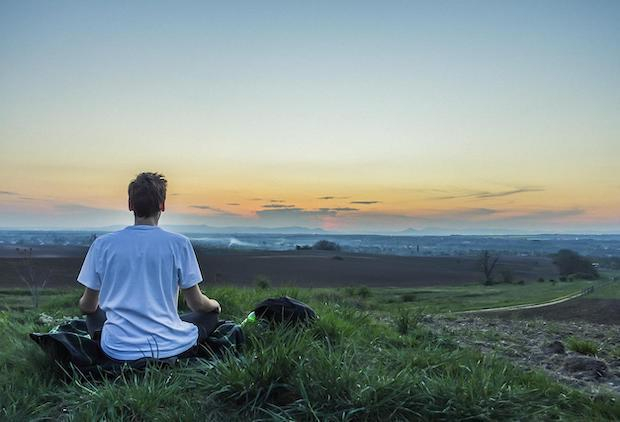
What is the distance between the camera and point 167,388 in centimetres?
363

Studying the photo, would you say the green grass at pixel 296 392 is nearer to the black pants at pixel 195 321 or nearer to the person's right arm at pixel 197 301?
the black pants at pixel 195 321

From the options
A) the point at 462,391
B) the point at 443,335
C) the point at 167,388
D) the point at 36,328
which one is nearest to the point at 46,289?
the point at 36,328

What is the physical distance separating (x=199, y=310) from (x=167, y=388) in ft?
3.27

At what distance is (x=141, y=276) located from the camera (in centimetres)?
412

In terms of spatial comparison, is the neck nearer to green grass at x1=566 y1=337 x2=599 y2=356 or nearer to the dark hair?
the dark hair

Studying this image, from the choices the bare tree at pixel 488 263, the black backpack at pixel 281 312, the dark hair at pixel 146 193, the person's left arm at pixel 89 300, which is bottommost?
the bare tree at pixel 488 263

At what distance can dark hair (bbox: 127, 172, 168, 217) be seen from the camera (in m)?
4.16

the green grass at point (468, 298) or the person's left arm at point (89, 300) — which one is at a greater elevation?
the person's left arm at point (89, 300)

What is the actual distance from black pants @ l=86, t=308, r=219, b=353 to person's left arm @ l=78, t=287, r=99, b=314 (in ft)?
0.54

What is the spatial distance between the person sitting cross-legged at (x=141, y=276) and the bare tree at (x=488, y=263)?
33154 mm

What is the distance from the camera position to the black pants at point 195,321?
4613 millimetres

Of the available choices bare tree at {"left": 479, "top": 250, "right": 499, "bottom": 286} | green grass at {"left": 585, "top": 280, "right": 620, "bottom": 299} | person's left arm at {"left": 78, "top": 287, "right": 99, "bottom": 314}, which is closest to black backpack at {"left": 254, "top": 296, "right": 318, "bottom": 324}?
person's left arm at {"left": 78, "top": 287, "right": 99, "bottom": 314}

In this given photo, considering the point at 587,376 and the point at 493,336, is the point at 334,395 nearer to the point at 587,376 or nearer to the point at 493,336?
the point at 587,376

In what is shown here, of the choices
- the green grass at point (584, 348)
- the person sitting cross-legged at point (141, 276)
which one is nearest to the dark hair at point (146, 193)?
the person sitting cross-legged at point (141, 276)
